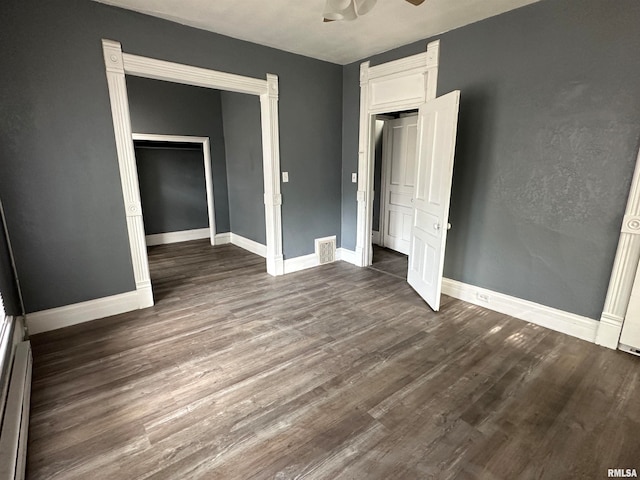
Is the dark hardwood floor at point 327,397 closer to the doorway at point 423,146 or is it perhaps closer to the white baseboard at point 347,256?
the doorway at point 423,146

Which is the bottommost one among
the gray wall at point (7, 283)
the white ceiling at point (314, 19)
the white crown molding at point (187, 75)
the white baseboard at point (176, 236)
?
the white baseboard at point (176, 236)

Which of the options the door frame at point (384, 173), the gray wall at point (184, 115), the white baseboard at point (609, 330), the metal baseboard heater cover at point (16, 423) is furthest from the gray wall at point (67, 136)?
the white baseboard at point (609, 330)

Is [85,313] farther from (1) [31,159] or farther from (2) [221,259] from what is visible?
(2) [221,259]

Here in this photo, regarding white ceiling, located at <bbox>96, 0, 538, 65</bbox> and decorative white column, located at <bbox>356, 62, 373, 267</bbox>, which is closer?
white ceiling, located at <bbox>96, 0, 538, 65</bbox>

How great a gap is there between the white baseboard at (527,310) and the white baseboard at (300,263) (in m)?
1.85

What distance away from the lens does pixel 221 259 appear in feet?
16.7

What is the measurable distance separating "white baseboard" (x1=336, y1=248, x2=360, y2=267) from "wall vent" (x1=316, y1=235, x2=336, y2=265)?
4.0 inches

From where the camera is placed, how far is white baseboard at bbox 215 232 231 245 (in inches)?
237

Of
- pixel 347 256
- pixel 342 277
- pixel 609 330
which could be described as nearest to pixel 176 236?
pixel 347 256

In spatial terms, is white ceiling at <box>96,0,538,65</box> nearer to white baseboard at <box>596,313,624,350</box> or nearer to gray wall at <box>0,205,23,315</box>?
gray wall at <box>0,205,23,315</box>

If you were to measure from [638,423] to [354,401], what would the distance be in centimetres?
165

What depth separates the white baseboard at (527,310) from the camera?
2701 mm

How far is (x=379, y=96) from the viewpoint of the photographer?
401 centimetres

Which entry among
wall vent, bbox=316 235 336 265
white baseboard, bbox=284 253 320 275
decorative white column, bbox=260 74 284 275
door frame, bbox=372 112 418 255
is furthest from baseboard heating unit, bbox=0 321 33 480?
door frame, bbox=372 112 418 255
